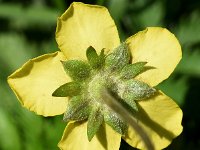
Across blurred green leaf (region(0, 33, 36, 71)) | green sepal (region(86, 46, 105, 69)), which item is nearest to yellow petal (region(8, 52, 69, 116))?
green sepal (region(86, 46, 105, 69))

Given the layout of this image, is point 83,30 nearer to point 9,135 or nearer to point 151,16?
point 9,135

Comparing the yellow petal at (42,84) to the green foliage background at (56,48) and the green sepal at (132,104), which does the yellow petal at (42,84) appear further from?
the green foliage background at (56,48)

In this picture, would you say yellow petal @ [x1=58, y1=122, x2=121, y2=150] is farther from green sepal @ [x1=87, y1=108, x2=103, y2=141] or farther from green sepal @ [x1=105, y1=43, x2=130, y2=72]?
green sepal @ [x1=105, y1=43, x2=130, y2=72]

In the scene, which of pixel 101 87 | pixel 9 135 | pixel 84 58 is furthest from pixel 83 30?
pixel 9 135

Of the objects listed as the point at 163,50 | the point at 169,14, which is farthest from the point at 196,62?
the point at 163,50

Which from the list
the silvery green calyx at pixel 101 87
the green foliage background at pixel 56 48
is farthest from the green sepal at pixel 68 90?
the green foliage background at pixel 56 48

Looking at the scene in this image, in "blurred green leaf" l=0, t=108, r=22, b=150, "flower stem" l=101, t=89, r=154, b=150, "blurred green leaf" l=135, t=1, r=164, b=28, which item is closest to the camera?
"flower stem" l=101, t=89, r=154, b=150
